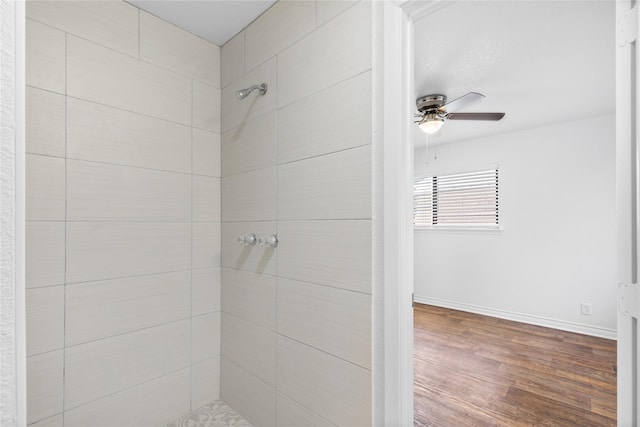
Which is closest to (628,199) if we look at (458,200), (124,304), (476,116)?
(124,304)

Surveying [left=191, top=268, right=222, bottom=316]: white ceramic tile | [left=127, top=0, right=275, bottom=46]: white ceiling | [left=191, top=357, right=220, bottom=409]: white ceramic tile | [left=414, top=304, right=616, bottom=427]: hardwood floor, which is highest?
[left=127, top=0, right=275, bottom=46]: white ceiling

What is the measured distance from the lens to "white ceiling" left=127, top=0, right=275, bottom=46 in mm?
1553

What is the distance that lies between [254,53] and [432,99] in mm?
1554

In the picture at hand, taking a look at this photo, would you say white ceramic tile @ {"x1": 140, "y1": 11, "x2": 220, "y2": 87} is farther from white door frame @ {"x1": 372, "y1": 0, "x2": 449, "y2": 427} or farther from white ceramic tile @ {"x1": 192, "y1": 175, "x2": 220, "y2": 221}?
white door frame @ {"x1": 372, "y1": 0, "x2": 449, "y2": 427}

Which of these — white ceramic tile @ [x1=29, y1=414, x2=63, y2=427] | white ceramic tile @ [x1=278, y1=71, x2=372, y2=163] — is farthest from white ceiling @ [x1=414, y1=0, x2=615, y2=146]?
white ceramic tile @ [x1=29, y1=414, x2=63, y2=427]

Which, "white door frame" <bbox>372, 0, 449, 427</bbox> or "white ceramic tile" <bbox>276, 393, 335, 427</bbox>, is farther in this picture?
"white ceramic tile" <bbox>276, 393, 335, 427</bbox>

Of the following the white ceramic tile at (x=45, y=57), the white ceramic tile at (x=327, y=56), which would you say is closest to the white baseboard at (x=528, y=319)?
the white ceramic tile at (x=327, y=56)

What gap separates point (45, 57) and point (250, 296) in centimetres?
138

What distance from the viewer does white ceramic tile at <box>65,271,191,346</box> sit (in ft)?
4.57

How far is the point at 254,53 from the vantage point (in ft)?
5.53

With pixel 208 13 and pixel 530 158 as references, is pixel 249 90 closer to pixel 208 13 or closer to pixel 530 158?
pixel 208 13

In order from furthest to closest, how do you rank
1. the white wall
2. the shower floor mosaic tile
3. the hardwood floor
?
1. the white wall
2. the hardwood floor
3. the shower floor mosaic tile

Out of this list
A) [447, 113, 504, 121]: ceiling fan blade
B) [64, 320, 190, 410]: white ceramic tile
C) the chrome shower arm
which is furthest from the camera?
[447, 113, 504, 121]: ceiling fan blade

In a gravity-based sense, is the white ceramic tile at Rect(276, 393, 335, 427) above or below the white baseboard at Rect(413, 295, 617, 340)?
above
